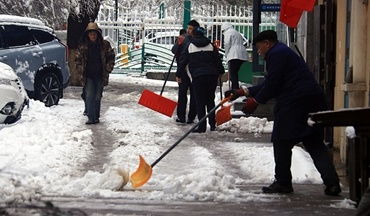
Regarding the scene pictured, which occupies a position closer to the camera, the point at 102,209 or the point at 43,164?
the point at 102,209

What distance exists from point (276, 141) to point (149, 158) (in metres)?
3.01

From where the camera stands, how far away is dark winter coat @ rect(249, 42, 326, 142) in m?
8.73

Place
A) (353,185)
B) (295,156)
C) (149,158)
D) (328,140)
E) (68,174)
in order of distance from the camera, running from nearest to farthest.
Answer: (353,185) → (68,174) → (295,156) → (149,158) → (328,140)

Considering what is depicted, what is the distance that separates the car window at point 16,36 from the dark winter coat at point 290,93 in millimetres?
10777

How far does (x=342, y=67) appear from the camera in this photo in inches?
A: 480

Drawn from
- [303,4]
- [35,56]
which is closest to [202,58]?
[303,4]

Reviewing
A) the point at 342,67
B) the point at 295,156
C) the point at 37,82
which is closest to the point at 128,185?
the point at 295,156

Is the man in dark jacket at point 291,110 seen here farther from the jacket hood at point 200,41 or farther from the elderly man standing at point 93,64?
the elderly man standing at point 93,64

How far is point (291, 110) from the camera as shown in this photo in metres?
8.74

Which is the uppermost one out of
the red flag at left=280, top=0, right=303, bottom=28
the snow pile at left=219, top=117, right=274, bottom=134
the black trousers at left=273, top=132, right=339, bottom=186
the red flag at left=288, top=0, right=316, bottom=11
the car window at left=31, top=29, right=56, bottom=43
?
the red flag at left=288, top=0, right=316, bottom=11

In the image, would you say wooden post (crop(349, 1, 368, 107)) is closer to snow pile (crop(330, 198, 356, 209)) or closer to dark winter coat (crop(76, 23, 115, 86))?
snow pile (crop(330, 198, 356, 209))

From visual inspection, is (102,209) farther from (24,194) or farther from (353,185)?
(353,185)

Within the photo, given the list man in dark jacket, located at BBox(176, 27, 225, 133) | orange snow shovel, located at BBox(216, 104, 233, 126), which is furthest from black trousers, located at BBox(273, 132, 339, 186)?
man in dark jacket, located at BBox(176, 27, 225, 133)

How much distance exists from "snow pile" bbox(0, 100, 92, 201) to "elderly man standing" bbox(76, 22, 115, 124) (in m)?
0.53
